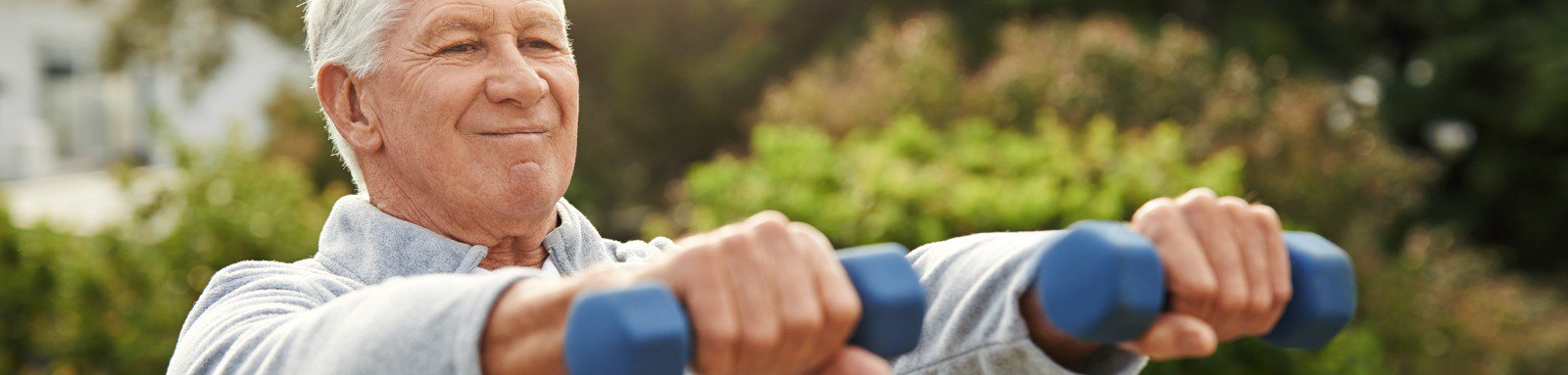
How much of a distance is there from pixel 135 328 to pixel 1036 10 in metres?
10.2

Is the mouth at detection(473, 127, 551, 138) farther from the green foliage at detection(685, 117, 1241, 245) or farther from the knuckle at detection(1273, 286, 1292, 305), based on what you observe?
the green foliage at detection(685, 117, 1241, 245)

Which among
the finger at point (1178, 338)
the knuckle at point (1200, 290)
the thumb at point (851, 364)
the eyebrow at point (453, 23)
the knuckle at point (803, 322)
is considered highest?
the eyebrow at point (453, 23)

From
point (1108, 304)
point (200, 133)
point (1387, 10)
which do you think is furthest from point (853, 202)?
point (200, 133)

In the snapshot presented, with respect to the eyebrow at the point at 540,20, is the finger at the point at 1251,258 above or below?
below

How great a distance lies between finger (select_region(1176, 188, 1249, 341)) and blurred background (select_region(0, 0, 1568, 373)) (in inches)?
166

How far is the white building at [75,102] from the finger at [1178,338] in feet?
→ 67.4

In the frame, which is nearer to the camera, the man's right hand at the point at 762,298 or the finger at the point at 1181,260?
the man's right hand at the point at 762,298

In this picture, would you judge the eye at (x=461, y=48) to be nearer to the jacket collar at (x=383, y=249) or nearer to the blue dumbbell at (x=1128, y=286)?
the jacket collar at (x=383, y=249)

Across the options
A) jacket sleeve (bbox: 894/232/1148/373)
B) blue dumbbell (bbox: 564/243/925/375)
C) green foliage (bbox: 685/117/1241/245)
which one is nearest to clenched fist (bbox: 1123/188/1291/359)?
jacket sleeve (bbox: 894/232/1148/373)

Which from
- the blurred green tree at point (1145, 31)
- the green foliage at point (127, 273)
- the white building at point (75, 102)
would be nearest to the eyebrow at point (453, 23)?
the green foliage at point (127, 273)

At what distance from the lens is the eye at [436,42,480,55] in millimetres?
1950

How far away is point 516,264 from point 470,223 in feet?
0.40

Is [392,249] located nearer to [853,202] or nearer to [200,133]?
[853,202]

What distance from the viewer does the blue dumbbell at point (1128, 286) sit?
1.30 metres
